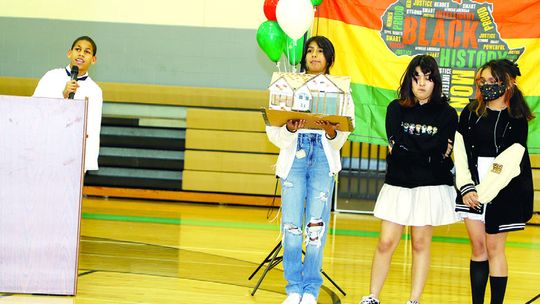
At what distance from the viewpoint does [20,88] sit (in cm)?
930

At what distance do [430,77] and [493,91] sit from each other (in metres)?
0.33

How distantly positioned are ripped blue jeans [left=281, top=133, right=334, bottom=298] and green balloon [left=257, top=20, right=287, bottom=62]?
103 centimetres

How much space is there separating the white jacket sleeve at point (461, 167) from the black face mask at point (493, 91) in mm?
272

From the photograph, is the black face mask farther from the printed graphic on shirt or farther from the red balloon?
the red balloon

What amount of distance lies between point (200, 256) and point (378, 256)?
1944mm

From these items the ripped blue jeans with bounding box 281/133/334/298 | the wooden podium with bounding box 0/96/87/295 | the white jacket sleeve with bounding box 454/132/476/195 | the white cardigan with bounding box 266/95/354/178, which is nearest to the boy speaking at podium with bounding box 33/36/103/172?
the wooden podium with bounding box 0/96/87/295

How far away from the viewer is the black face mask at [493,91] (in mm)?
4172

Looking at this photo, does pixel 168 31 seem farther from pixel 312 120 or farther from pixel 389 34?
pixel 312 120

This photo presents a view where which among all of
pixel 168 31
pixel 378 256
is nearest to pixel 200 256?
pixel 378 256

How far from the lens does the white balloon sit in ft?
15.6

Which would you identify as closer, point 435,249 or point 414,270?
point 414,270

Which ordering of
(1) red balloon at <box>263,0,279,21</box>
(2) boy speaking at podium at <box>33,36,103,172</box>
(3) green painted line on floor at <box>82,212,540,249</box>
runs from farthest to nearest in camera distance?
1. (3) green painted line on floor at <box>82,212,540,249</box>
2. (2) boy speaking at podium at <box>33,36,103,172</box>
3. (1) red balloon at <box>263,0,279,21</box>

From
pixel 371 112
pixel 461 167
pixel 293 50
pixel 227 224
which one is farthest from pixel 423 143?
pixel 227 224

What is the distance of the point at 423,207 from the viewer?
169 inches
